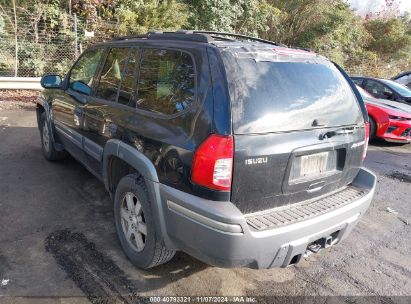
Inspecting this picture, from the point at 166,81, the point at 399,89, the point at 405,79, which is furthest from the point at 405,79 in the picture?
the point at 166,81

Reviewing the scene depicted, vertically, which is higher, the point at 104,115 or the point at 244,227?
the point at 104,115

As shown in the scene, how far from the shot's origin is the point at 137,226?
2998mm

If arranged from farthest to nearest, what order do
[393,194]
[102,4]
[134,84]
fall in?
[102,4], [393,194], [134,84]

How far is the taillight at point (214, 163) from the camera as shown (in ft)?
7.53

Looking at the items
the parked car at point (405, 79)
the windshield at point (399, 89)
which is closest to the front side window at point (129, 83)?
the windshield at point (399, 89)

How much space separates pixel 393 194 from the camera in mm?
5305

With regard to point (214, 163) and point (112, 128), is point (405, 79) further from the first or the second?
point (214, 163)

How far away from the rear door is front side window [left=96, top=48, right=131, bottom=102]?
131 cm

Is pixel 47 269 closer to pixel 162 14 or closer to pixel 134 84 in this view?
pixel 134 84

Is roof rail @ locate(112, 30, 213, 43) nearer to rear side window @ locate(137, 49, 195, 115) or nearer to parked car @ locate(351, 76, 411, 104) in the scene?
rear side window @ locate(137, 49, 195, 115)

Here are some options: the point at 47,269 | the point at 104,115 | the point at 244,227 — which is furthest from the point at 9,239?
the point at 244,227

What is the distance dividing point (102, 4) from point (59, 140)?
906cm

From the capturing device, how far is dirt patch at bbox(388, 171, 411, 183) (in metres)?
5.95

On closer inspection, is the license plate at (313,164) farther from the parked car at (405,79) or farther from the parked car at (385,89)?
the parked car at (405,79)
